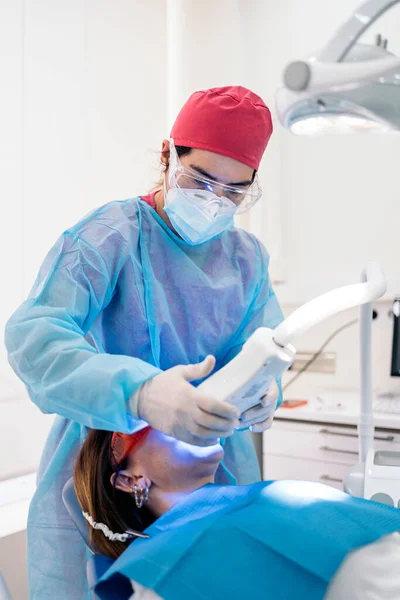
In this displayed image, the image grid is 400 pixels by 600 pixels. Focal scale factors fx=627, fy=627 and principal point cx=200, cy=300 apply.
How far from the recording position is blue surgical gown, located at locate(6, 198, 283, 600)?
3.45ft

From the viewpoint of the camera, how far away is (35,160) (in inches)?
91.5

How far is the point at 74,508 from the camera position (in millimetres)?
1267

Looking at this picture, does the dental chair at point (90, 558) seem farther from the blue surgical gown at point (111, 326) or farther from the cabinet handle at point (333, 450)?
the cabinet handle at point (333, 450)

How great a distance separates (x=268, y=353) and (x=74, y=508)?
0.58m

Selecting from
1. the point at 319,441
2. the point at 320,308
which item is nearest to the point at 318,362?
the point at 319,441

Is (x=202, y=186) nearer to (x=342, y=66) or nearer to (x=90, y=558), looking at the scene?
(x=342, y=66)

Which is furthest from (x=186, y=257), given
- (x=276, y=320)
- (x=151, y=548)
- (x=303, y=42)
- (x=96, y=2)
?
(x=303, y=42)

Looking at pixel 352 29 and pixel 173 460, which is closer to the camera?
pixel 352 29

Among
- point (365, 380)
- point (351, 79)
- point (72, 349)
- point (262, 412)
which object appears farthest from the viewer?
point (365, 380)

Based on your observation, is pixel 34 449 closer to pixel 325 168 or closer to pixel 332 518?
pixel 332 518

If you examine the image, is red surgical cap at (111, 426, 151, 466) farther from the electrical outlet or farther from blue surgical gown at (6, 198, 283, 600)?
the electrical outlet

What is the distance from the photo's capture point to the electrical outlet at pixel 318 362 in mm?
2998

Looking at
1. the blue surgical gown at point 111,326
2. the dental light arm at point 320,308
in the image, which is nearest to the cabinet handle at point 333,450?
the blue surgical gown at point 111,326

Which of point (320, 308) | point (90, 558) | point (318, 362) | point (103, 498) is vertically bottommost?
point (318, 362)
